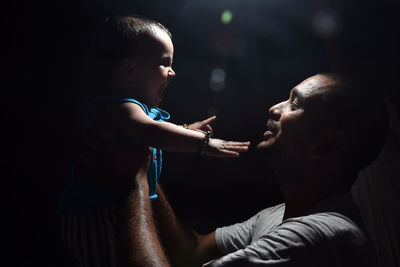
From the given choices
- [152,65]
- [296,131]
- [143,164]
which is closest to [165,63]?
[152,65]

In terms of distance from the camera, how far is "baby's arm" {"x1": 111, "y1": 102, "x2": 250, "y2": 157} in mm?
735

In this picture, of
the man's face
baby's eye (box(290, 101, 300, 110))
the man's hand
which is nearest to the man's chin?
the man's face

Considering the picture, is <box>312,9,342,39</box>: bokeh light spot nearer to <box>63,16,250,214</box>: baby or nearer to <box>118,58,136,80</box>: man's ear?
<box>63,16,250,214</box>: baby

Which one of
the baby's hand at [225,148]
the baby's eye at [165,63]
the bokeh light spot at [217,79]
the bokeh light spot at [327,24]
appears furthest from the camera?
the bokeh light spot at [217,79]

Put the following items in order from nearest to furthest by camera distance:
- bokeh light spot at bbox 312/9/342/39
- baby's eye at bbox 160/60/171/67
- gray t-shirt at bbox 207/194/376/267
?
gray t-shirt at bbox 207/194/376/267, baby's eye at bbox 160/60/171/67, bokeh light spot at bbox 312/9/342/39

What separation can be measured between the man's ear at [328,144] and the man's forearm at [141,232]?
17.1 inches

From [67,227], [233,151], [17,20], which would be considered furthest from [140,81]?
[17,20]

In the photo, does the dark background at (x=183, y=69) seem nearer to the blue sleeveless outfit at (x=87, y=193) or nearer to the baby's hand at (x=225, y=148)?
the blue sleeveless outfit at (x=87, y=193)

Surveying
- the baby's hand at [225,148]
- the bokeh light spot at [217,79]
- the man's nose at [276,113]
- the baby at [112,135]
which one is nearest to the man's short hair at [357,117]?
the man's nose at [276,113]

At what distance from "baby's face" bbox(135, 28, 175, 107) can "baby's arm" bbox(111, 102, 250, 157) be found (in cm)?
9

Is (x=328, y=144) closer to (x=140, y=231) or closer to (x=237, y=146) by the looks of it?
(x=237, y=146)

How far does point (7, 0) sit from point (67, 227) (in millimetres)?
798

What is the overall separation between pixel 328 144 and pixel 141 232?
19.4 inches

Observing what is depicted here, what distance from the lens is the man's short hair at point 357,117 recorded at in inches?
29.6
